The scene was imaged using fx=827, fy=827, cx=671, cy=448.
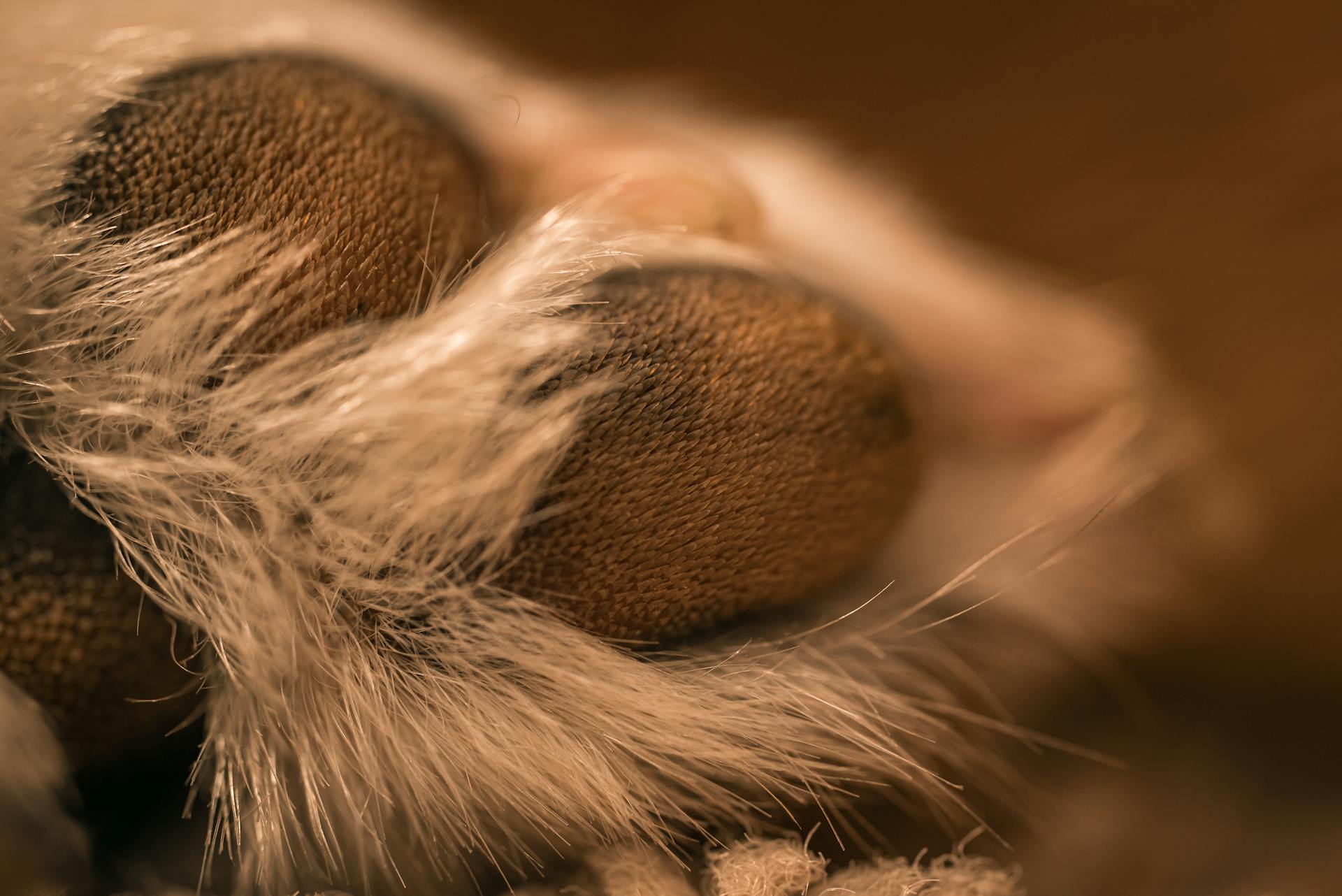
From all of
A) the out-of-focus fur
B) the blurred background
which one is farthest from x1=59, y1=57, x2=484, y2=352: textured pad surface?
the blurred background

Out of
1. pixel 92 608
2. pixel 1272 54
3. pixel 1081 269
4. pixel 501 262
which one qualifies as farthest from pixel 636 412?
pixel 1272 54

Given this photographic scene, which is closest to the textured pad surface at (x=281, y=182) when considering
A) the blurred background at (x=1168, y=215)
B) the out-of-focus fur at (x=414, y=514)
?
the out-of-focus fur at (x=414, y=514)

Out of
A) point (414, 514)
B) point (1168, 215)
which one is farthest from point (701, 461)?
point (1168, 215)

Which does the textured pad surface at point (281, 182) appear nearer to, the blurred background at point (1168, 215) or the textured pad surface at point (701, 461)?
the textured pad surface at point (701, 461)

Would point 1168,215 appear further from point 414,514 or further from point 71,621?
point 71,621

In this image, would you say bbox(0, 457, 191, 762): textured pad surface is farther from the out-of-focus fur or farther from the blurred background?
the blurred background

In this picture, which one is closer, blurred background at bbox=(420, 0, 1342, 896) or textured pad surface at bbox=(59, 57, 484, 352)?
textured pad surface at bbox=(59, 57, 484, 352)

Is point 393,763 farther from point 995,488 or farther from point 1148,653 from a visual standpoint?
point 1148,653
